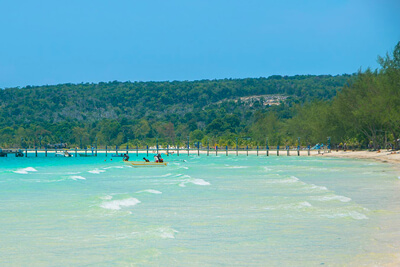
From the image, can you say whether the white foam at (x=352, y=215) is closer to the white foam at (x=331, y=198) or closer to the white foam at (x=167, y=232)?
the white foam at (x=331, y=198)

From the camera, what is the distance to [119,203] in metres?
32.4

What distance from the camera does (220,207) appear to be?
29.6m

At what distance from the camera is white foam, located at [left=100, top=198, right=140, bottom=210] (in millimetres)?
30438

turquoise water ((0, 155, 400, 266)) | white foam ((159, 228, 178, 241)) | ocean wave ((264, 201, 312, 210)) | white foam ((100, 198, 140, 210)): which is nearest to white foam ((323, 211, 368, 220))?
turquoise water ((0, 155, 400, 266))

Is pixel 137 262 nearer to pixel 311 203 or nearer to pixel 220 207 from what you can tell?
pixel 220 207

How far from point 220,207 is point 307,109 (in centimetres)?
15291

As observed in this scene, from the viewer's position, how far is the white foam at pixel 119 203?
3044 centimetres

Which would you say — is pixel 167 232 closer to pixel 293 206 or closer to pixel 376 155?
pixel 293 206

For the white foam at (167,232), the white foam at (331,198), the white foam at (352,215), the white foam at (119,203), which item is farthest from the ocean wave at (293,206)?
the white foam at (119,203)

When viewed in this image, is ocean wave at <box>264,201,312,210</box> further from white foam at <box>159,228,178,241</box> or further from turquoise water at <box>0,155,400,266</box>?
white foam at <box>159,228,178,241</box>

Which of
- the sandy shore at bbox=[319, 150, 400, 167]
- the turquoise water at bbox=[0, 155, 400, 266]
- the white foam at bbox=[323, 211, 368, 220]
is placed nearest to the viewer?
the turquoise water at bbox=[0, 155, 400, 266]

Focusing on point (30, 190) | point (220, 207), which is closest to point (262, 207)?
point (220, 207)

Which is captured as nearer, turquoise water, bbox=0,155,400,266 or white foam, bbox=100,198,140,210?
turquoise water, bbox=0,155,400,266

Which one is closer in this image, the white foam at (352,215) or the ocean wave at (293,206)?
the white foam at (352,215)
